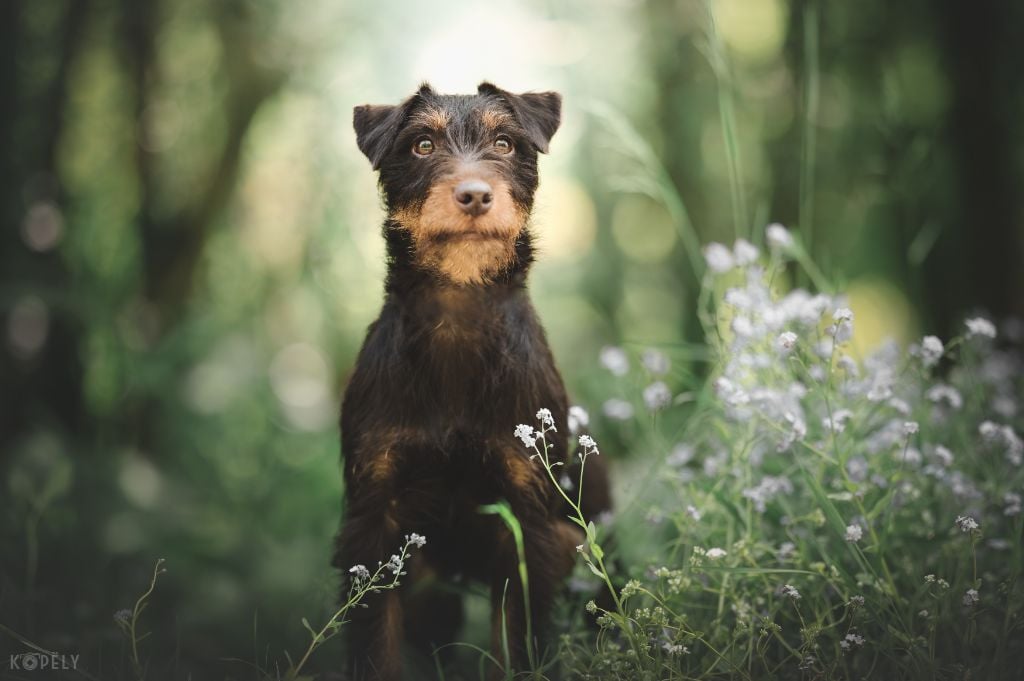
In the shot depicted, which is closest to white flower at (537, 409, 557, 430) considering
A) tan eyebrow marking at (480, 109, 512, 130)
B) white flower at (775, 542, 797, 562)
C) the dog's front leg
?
the dog's front leg

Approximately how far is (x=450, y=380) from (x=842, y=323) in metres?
1.33

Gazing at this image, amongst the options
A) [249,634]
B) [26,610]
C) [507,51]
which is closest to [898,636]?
[249,634]

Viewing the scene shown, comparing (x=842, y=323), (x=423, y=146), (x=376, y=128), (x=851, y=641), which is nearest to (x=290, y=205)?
(x=376, y=128)

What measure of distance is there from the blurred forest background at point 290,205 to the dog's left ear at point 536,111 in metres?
0.51

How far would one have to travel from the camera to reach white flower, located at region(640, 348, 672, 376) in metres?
3.71

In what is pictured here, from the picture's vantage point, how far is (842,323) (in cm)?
293

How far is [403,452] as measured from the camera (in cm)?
281

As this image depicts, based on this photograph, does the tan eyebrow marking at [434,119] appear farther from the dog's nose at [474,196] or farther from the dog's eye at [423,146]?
the dog's nose at [474,196]

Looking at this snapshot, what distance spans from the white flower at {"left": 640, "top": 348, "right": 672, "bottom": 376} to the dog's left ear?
3.69ft

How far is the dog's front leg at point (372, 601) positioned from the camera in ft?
9.14

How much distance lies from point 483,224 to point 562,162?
781cm

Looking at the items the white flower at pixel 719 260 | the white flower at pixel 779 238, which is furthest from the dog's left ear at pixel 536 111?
the white flower at pixel 779 238

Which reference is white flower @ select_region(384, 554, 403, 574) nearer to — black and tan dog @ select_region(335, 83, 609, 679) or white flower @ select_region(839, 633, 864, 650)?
black and tan dog @ select_region(335, 83, 609, 679)

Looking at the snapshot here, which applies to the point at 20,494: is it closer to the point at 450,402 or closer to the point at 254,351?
the point at 254,351
